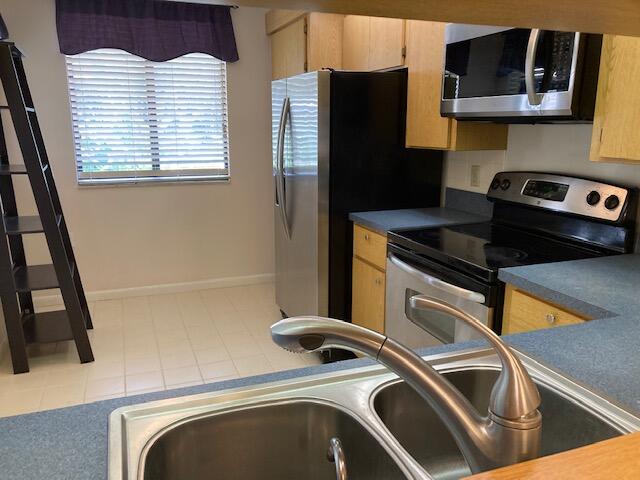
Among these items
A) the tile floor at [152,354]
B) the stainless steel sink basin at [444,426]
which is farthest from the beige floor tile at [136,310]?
the stainless steel sink basin at [444,426]

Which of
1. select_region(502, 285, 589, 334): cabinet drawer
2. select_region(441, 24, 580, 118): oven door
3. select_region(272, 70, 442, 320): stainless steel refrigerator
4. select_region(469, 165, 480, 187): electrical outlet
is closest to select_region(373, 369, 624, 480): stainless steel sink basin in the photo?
select_region(502, 285, 589, 334): cabinet drawer

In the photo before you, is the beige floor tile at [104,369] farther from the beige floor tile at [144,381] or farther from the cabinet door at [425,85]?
the cabinet door at [425,85]

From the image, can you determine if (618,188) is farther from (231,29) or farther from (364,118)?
(231,29)

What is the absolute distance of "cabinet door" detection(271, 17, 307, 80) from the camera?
353 centimetres

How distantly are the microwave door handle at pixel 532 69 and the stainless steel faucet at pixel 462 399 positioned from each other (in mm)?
1432

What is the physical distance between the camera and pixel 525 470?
21.8 inches

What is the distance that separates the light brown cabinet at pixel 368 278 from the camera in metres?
2.57

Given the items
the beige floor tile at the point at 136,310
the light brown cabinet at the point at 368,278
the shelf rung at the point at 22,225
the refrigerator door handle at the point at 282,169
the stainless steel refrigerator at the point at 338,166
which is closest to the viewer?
the light brown cabinet at the point at 368,278

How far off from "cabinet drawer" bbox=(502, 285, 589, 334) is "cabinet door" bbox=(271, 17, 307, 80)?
7.76ft

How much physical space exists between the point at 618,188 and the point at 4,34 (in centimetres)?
344

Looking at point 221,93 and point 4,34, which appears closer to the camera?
point 4,34

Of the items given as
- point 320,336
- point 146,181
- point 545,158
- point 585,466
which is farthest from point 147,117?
point 585,466

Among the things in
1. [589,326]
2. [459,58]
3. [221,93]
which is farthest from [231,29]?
[589,326]

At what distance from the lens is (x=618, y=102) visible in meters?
1.61
